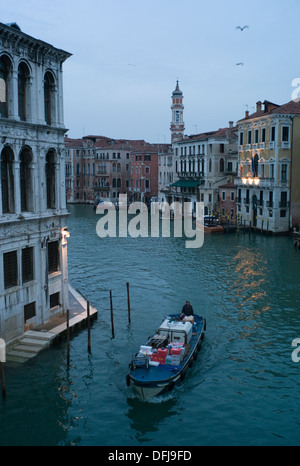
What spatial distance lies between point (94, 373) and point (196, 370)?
3641mm

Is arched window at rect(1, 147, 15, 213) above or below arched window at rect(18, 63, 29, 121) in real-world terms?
below

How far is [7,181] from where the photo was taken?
1803cm

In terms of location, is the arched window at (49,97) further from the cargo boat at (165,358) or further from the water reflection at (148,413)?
the water reflection at (148,413)

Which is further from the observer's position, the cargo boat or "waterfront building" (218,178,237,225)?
"waterfront building" (218,178,237,225)

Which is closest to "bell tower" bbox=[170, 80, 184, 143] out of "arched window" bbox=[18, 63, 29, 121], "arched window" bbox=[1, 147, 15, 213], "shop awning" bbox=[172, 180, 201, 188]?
"shop awning" bbox=[172, 180, 201, 188]

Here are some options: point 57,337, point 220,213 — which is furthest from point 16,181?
point 220,213

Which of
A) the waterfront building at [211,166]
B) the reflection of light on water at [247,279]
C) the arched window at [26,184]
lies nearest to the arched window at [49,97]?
the arched window at [26,184]

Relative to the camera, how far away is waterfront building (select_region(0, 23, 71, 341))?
1755 cm

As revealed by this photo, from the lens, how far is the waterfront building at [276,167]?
48.1m

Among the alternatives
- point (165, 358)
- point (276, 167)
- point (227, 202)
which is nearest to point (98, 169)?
point (227, 202)

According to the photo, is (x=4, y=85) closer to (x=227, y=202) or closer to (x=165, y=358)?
(x=165, y=358)

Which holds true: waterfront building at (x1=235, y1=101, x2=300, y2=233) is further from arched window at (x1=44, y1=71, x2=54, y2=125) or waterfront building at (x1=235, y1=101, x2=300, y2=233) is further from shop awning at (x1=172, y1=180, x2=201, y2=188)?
arched window at (x1=44, y1=71, x2=54, y2=125)

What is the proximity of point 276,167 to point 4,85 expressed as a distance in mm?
35965

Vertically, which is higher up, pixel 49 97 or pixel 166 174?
pixel 49 97
